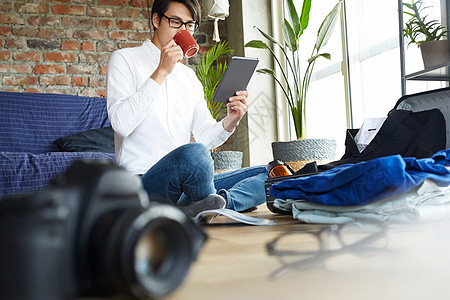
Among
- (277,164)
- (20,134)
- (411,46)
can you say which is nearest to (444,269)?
(277,164)

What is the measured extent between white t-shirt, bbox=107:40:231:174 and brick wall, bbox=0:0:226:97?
2025 mm

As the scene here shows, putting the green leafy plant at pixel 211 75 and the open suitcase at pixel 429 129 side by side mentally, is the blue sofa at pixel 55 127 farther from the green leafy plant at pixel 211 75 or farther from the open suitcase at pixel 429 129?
the open suitcase at pixel 429 129

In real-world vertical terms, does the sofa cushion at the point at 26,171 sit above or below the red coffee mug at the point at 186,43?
below

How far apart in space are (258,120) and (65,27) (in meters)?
1.72

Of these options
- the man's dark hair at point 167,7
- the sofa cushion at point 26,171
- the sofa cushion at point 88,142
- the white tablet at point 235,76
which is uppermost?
the man's dark hair at point 167,7

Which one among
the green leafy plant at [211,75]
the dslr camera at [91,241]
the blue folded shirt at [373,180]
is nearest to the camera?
the dslr camera at [91,241]

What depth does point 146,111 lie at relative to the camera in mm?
1643

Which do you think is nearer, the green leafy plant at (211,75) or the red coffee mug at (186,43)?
the red coffee mug at (186,43)

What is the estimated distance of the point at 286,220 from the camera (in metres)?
1.24

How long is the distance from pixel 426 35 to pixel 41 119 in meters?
2.21

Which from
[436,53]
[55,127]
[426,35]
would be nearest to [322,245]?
[436,53]

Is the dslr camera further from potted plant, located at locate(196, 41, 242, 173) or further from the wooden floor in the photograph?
potted plant, located at locate(196, 41, 242, 173)

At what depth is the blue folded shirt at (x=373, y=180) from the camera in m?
0.94

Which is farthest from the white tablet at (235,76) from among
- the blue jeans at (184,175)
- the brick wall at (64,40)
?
the brick wall at (64,40)
